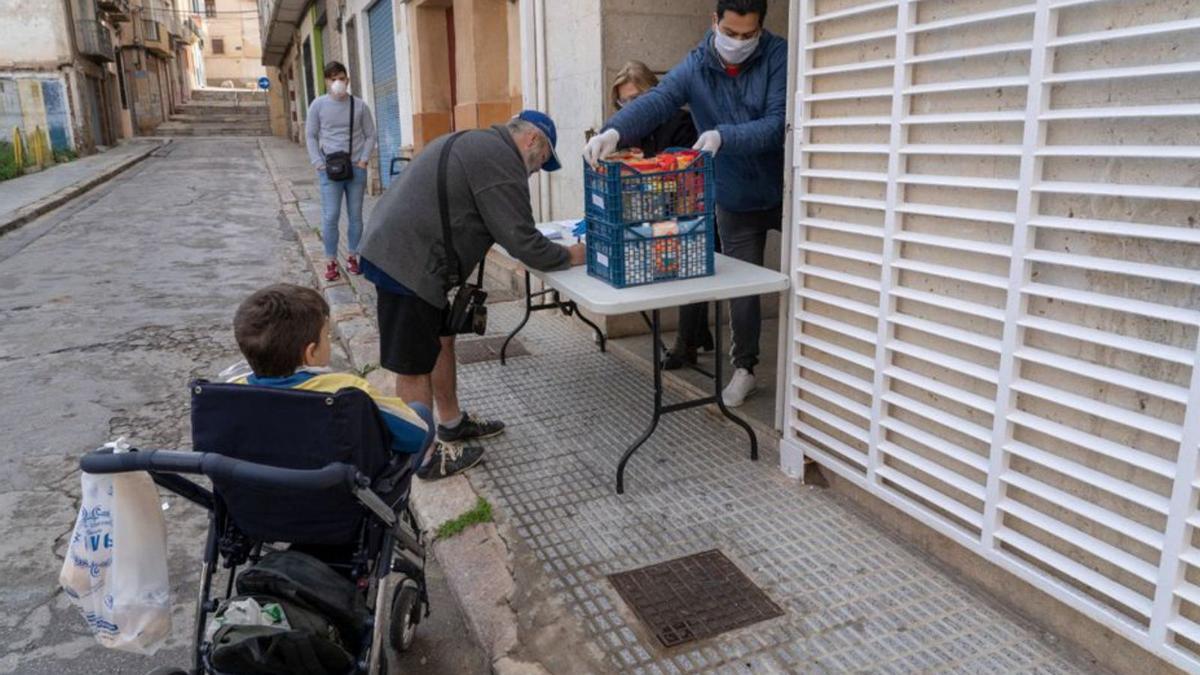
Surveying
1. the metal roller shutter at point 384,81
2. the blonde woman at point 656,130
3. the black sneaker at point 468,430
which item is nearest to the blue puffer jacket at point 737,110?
the blonde woman at point 656,130

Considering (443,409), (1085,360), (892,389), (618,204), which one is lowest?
(443,409)

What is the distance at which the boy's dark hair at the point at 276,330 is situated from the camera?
219 centimetres

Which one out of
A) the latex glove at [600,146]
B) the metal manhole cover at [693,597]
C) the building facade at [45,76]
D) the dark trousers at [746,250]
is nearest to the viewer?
the metal manhole cover at [693,597]

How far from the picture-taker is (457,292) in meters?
3.82

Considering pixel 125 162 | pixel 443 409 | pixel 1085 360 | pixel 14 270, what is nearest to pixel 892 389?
pixel 1085 360

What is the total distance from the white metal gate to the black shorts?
168 cm

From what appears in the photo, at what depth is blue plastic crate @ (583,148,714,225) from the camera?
340cm

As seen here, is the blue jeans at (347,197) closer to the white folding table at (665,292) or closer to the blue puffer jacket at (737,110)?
the blue puffer jacket at (737,110)

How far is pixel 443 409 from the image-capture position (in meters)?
4.18

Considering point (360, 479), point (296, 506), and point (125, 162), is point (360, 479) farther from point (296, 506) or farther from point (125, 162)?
point (125, 162)

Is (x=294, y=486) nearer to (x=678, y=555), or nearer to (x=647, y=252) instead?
(x=678, y=555)

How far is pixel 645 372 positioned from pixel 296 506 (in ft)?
10.6

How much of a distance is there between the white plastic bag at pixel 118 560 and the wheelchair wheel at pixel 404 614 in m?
0.76

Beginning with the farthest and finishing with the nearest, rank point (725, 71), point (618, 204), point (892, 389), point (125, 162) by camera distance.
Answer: point (125, 162), point (725, 71), point (618, 204), point (892, 389)
